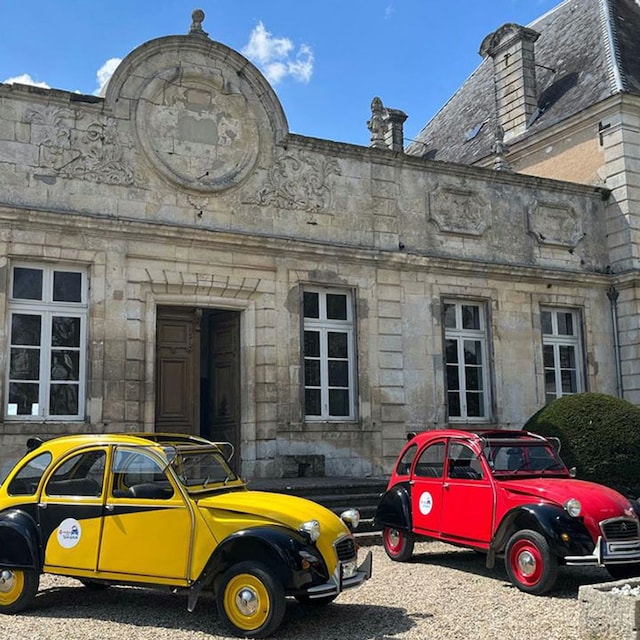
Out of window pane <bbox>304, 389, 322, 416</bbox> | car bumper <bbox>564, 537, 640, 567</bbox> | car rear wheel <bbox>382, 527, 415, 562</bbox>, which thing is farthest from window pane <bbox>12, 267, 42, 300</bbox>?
car bumper <bbox>564, 537, 640, 567</bbox>

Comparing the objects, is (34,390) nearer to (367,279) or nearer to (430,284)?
(367,279)

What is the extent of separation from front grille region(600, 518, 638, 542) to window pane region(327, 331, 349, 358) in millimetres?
5794

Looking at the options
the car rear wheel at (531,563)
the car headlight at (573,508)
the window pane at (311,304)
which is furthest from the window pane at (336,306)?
the car headlight at (573,508)

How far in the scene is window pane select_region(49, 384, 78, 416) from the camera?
9.85 metres

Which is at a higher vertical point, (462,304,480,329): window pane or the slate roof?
the slate roof

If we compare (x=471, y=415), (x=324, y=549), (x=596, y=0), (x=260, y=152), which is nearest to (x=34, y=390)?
(x=260, y=152)

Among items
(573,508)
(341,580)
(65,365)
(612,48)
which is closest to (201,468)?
(341,580)

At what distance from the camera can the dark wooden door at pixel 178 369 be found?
1087cm

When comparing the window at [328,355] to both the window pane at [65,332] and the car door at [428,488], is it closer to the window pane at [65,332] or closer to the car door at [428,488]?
the window pane at [65,332]

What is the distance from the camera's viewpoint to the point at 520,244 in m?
13.4

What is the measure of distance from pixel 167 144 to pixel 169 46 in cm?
133

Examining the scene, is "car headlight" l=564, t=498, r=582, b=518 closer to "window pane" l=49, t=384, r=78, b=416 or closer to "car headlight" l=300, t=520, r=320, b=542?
"car headlight" l=300, t=520, r=320, b=542

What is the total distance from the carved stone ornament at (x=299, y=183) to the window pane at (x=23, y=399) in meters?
3.78

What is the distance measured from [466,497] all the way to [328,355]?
474 centimetres
